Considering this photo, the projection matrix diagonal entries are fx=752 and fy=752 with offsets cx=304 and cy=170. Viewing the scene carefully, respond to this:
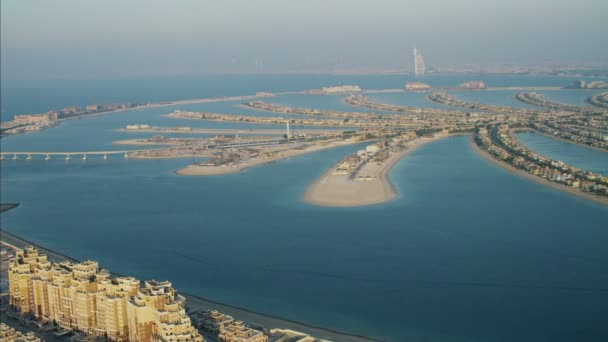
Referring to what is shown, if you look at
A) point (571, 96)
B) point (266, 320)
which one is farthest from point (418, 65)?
point (266, 320)

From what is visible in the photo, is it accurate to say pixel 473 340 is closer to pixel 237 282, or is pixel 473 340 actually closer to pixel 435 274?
pixel 435 274

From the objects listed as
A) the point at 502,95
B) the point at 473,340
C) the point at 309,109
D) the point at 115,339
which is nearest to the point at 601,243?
the point at 473,340

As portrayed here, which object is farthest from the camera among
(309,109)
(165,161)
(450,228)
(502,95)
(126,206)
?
(502,95)

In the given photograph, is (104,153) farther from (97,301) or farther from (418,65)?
(418,65)

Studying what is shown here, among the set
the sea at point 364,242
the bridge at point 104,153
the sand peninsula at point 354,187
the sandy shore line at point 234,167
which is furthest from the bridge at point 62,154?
the sand peninsula at point 354,187

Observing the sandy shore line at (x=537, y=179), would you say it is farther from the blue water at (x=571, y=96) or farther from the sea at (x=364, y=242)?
the blue water at (x=571, y=96)

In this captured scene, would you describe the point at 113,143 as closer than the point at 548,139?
No

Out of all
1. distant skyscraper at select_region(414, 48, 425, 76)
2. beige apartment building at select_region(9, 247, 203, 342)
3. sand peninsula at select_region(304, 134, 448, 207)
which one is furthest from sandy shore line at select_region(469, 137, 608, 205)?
distant skyscraper at select_region(414, 48, 425, 76)
